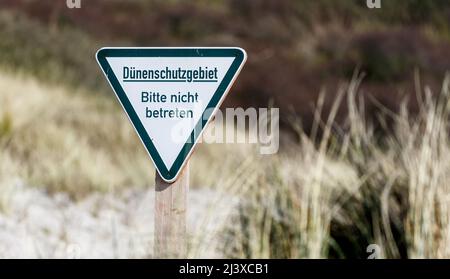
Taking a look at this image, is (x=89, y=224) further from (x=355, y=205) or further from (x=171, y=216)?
(x=171, y=216)

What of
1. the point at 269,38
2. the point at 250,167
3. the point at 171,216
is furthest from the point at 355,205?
the point at 269,38

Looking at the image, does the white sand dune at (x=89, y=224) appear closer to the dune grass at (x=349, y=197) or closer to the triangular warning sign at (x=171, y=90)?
the dune grass at (x=349, y=197)

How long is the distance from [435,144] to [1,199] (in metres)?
2.46

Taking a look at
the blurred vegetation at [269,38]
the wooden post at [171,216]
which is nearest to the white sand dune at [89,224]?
the wooden post at [171,216]

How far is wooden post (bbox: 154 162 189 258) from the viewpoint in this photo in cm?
279

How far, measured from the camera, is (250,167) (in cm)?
381

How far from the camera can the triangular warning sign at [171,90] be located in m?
2.69

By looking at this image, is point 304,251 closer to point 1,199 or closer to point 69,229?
point 69,229

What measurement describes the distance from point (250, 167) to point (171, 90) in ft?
3.78

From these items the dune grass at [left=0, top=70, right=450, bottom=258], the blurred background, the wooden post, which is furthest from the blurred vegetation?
the wooden post

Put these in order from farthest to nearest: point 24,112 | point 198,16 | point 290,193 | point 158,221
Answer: point 198,16
point 24,112
point 290,193
point 158,221

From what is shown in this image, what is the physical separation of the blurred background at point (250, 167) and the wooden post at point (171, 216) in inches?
17.2
